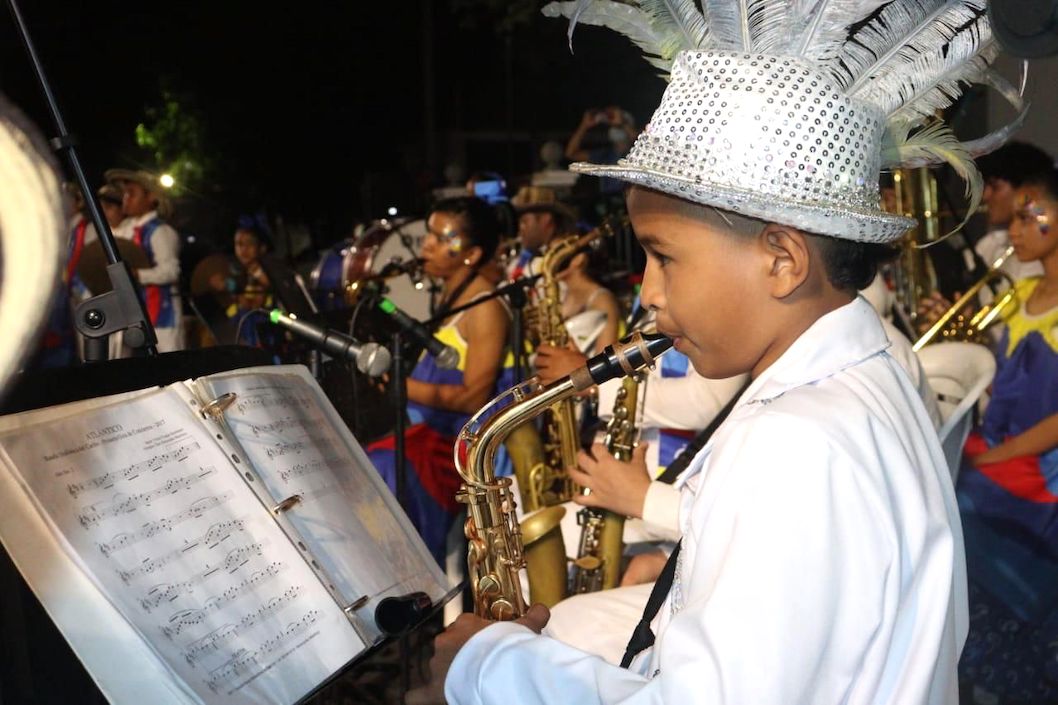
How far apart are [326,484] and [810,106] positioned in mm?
1173

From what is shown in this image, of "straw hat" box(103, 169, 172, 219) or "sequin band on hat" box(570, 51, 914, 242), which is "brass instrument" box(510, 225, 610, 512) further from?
"straw hat" box(103, 169, 172, 219)

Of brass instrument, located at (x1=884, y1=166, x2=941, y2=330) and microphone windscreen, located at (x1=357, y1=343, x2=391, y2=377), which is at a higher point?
microphone windscreen, located at (x1=357, y1=343, x2=391, y2=377)

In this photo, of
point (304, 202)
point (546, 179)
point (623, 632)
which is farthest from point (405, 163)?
point (623, 632)

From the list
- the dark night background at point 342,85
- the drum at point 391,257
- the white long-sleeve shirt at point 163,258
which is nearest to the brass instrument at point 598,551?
the drum at point 391,257

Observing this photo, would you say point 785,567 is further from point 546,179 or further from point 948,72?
point 546,179

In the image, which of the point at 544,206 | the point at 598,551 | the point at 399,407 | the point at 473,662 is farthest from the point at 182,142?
the point at 473,662

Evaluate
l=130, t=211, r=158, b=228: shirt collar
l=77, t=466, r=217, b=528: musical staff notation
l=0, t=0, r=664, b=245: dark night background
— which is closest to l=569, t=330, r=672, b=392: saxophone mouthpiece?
l=77, t=466, r=217, b=528: musical staff notation

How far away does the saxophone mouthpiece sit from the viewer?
87.6 inches

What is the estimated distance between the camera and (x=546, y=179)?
10.3 m

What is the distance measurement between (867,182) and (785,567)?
0.71 metres

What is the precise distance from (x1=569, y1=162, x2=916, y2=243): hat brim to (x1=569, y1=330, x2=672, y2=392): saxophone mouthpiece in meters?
0.59

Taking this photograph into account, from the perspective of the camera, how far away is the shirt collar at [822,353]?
1620mm

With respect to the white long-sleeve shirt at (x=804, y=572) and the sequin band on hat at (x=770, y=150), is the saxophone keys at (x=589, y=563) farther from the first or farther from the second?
the sequin band on hat at (x=770, y=150)

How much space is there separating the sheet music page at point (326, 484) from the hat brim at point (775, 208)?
0.85 metres
